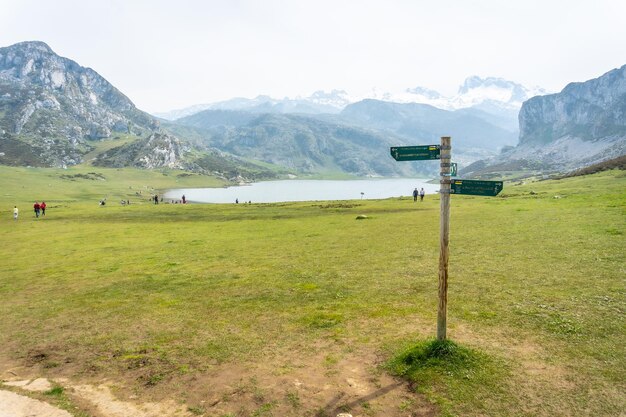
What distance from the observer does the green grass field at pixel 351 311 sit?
515 inches

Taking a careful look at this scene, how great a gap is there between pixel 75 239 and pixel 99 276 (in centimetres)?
2248

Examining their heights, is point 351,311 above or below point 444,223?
→ below

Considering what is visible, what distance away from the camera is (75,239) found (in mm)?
47250

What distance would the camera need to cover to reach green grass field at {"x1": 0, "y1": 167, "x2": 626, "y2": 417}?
42.9ft

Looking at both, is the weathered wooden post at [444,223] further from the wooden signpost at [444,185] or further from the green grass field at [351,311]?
the green grass field at [351,311]

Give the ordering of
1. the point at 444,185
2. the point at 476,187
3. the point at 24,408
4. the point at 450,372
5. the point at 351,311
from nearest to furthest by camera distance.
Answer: the point at 24,408
the point at 450,372
the point at 476,187
the point at 444,185
the point at 351,311

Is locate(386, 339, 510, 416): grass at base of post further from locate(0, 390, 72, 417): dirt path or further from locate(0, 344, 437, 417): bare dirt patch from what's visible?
locate(0, 390, 72, 417): dirt path

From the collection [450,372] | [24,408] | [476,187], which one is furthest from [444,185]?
[24,408]

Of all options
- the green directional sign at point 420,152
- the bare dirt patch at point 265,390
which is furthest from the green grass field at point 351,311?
the green directional sign at point 420,152

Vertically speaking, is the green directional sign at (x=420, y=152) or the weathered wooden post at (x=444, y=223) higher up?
the green directional sign at (x=420, y=152)

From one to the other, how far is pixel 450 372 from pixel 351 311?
677 centimetres

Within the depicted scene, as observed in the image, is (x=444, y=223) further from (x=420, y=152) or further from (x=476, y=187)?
(x=420, y=152)

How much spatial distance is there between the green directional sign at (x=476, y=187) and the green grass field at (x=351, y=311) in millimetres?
5846

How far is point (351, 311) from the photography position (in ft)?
63.9
